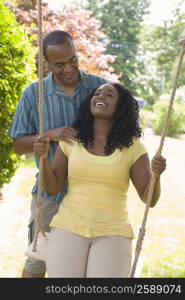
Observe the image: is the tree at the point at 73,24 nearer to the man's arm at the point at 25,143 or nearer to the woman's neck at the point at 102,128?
the man's arm at the point at 25,143

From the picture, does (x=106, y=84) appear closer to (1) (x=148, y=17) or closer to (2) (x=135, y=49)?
(2) (x=135, y=49)

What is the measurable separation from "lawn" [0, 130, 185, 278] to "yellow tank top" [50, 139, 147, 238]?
1.79 meters

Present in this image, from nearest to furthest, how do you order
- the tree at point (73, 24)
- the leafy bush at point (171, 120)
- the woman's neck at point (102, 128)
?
the woman's neck at point (102, 128) → the tree at point (73, 24) → the leafy bush at point (171, 120)

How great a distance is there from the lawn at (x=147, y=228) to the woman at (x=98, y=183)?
1771 millimetres

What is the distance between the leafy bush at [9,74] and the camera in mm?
5816

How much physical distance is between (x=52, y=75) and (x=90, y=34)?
1038 centimetres

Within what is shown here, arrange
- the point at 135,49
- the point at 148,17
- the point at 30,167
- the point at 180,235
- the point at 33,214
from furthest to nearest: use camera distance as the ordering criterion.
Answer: the point at 148,17 < the point at 135,49 < the point at 30,167 < the point at 180,235 < the point at 33,214

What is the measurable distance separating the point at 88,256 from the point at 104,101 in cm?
78

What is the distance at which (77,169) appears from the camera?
2.44 meters

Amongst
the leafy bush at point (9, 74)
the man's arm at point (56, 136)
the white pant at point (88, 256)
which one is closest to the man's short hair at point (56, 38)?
the man's arm at point (56, 136)

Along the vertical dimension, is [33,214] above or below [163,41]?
above

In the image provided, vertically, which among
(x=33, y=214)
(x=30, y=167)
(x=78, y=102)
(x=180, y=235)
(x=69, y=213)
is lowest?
(x=30, y=167)

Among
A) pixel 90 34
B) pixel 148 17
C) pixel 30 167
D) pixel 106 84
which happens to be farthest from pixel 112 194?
pixel 148 17

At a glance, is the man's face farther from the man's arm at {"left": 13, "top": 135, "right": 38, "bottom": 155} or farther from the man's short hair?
the man's arm at {"left": 13, "top": 135, "right": 38, "bottom": 155}
